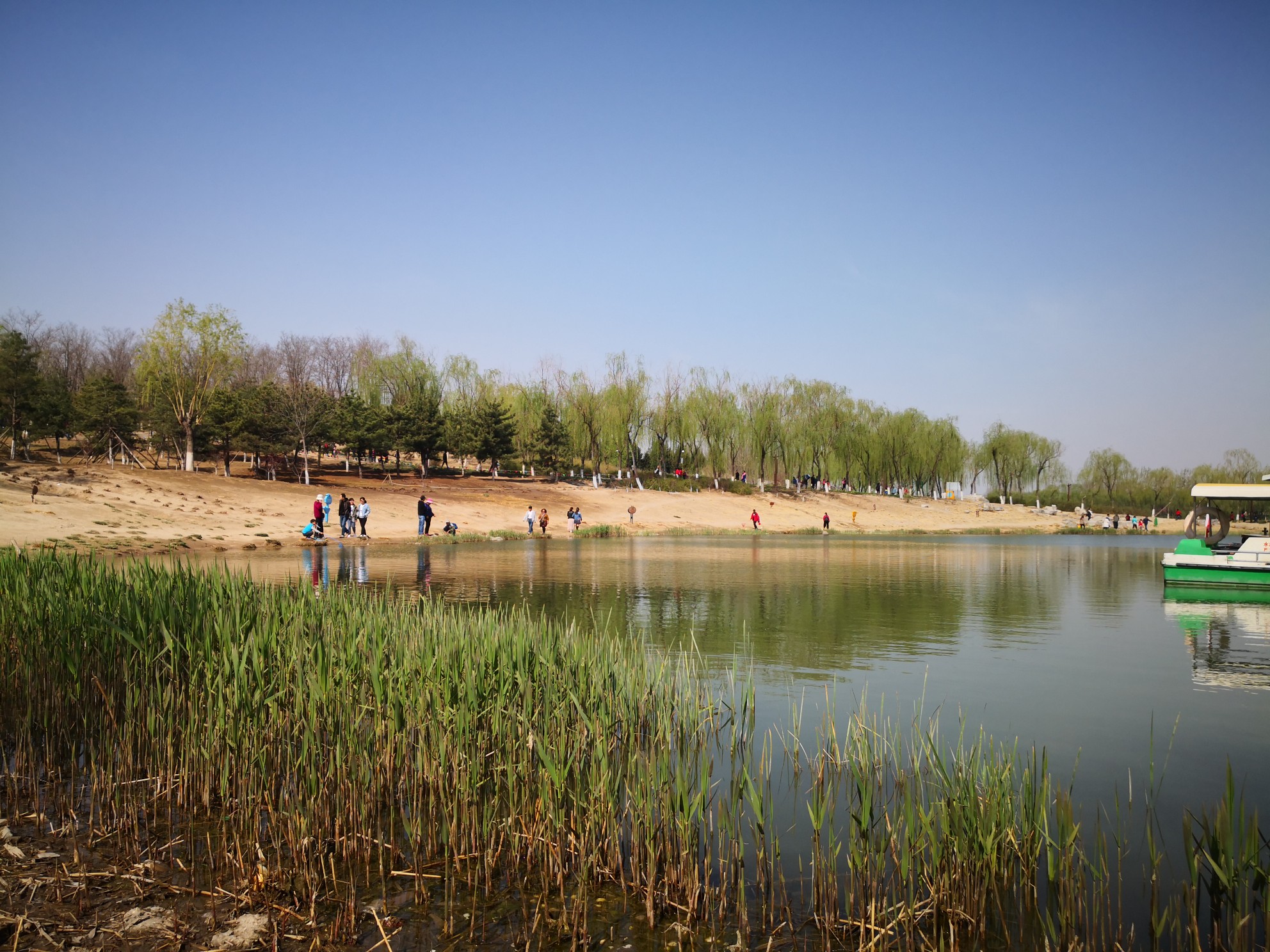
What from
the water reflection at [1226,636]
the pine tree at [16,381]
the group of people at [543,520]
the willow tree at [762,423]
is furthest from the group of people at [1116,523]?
the pine tree at [16,381]

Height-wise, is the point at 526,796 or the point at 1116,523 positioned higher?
the point at 526,796

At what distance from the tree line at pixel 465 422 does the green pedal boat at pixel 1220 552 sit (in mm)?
51910

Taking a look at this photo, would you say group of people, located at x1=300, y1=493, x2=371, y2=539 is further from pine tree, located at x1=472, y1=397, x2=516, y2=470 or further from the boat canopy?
the boat canopy

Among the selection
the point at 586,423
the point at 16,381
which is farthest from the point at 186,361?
the point at 586,423

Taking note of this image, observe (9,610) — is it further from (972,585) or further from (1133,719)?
(972,585)

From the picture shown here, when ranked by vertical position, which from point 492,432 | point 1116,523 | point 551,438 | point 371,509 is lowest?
point 1116,523

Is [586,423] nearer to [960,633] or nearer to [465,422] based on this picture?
[465,422]

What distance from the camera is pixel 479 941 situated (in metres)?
4.60

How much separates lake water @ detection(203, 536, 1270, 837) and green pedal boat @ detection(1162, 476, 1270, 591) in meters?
0.98

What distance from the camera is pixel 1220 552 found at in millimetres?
23797

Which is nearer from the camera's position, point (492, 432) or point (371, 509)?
point (371, 509)

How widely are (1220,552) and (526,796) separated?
983 inches

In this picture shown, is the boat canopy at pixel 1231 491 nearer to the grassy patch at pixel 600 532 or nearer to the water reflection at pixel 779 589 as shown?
the water reflection at pixel 779 589

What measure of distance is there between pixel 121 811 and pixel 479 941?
293cm
